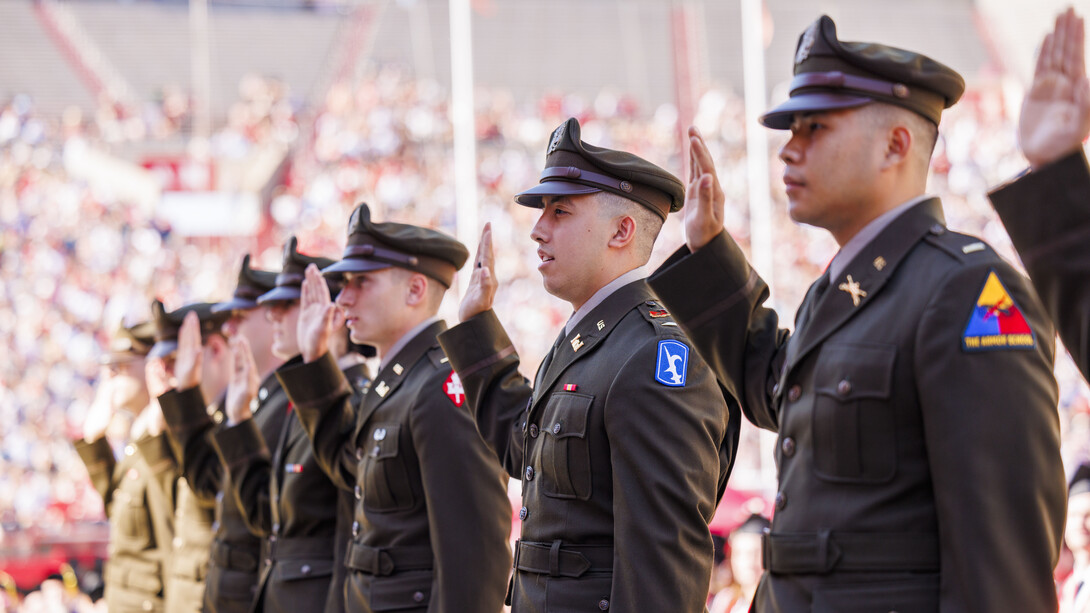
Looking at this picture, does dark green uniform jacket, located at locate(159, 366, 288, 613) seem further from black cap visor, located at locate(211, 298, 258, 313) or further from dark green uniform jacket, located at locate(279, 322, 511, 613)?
dark green uniform jacket, located at locate(279, 322, 511, 613)

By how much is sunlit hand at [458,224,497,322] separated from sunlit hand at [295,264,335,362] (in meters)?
0.81

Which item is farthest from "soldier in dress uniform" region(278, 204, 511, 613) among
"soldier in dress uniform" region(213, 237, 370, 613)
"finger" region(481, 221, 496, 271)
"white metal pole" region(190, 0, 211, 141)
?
"white metal pole" region(190, 0, 211, 141)

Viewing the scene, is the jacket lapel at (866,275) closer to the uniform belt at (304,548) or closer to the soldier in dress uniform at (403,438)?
the soldier in dress uniform at (403,438)

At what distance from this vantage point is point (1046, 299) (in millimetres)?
1716

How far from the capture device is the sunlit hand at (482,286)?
131 inches

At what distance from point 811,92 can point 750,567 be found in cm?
355

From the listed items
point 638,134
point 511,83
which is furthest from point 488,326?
point 511,83

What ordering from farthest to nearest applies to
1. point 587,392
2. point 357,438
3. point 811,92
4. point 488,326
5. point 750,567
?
point 750,567, point 357,438, point 488,326, point 587,392, point 811,92

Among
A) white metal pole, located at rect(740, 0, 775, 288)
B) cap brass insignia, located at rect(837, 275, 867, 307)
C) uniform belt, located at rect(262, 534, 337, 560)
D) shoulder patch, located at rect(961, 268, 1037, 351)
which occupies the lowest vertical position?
uniform belt, located at rect(262, 534, 337, 560)

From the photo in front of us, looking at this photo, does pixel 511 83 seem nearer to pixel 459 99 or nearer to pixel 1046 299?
pixel 459 99

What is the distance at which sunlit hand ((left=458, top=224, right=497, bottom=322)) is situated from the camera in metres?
3.33

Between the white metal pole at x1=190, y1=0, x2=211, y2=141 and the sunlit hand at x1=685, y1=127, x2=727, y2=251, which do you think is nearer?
the sunlit hand at x1=685, y1=127, x2=727, y2=251

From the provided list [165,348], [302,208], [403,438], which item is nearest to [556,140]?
[403,438]

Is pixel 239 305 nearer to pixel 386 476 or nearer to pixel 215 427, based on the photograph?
pixel 215 427
